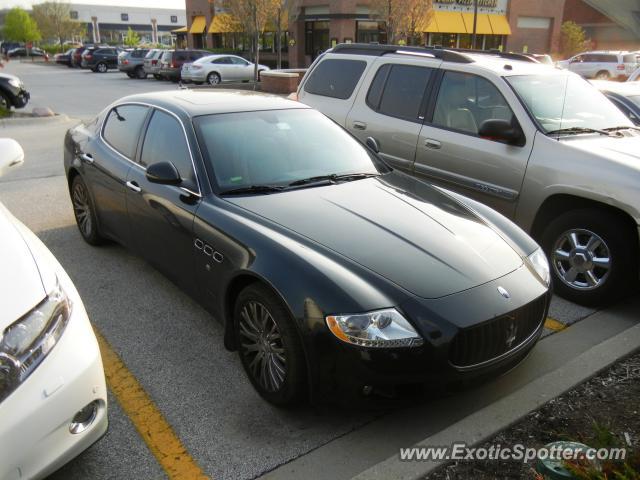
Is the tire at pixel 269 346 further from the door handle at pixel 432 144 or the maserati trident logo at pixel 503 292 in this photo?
the door handle at pixel 432 144

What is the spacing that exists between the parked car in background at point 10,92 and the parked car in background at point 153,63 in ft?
53.2

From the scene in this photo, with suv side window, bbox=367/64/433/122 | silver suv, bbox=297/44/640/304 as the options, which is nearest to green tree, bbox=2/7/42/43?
silver suv, bbox=297/44/640/304

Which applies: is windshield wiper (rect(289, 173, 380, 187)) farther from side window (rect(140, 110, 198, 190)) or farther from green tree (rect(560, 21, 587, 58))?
green tree (rect(560, 21, 587, 58))

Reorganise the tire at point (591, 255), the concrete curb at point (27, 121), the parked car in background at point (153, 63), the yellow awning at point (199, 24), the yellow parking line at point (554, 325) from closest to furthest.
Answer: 1. the yellow parking line at point (554, 325)
2. the tire at point (591, 255)
3. the concrete curb at point (27, 121)
4. the parked car in background at point (153, 63)
5. the yellow awning at point (199, 24)

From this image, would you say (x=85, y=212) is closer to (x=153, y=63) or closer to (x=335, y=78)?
(x=335, y=78)

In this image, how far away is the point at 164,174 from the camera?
3.61 m

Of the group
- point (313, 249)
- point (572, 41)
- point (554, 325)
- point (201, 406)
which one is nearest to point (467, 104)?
point (554, 325)

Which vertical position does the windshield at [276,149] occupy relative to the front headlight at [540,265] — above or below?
above

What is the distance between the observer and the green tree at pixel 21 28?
69562 millimetres

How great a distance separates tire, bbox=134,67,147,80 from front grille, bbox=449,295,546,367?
34.0m

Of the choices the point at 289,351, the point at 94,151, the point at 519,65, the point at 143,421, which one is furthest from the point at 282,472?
the point at 519,65

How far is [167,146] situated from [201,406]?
190 centimetres

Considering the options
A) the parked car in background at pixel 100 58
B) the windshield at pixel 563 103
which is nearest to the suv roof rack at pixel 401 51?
the windshield at pixel 563 103

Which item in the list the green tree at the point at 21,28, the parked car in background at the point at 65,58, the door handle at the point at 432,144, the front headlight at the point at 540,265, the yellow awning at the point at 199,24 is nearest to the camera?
the front headlight at the point at 540,265
